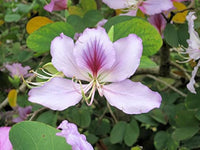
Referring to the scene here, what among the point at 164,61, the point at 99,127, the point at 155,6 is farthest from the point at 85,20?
the point at 99,127

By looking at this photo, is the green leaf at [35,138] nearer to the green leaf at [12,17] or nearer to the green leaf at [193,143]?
the green leaf at [193,143]

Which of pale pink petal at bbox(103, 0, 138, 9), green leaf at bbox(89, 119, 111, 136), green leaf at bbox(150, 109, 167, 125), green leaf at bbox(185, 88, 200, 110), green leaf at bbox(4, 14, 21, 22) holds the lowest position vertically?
green leaf at bbox(89, 119, 111, 136)

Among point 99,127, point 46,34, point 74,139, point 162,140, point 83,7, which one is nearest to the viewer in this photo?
point 74,139

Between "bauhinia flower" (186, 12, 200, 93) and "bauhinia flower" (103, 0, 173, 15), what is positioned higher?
"bauhinia flower" (103, 0, 173, 15)

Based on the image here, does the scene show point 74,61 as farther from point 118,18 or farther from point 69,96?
point 118,18

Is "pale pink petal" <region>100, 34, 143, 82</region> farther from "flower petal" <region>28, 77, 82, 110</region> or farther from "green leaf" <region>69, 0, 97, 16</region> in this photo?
"green leaf" <region>69, 0, 97, 16</region>

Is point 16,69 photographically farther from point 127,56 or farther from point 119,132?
point 127,56

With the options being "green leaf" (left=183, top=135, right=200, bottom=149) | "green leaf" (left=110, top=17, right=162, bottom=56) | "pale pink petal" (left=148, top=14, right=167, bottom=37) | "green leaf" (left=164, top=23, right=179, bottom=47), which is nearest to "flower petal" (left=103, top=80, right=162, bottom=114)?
"green leaf" (left=110, top=17, right=162, bottom=56)
